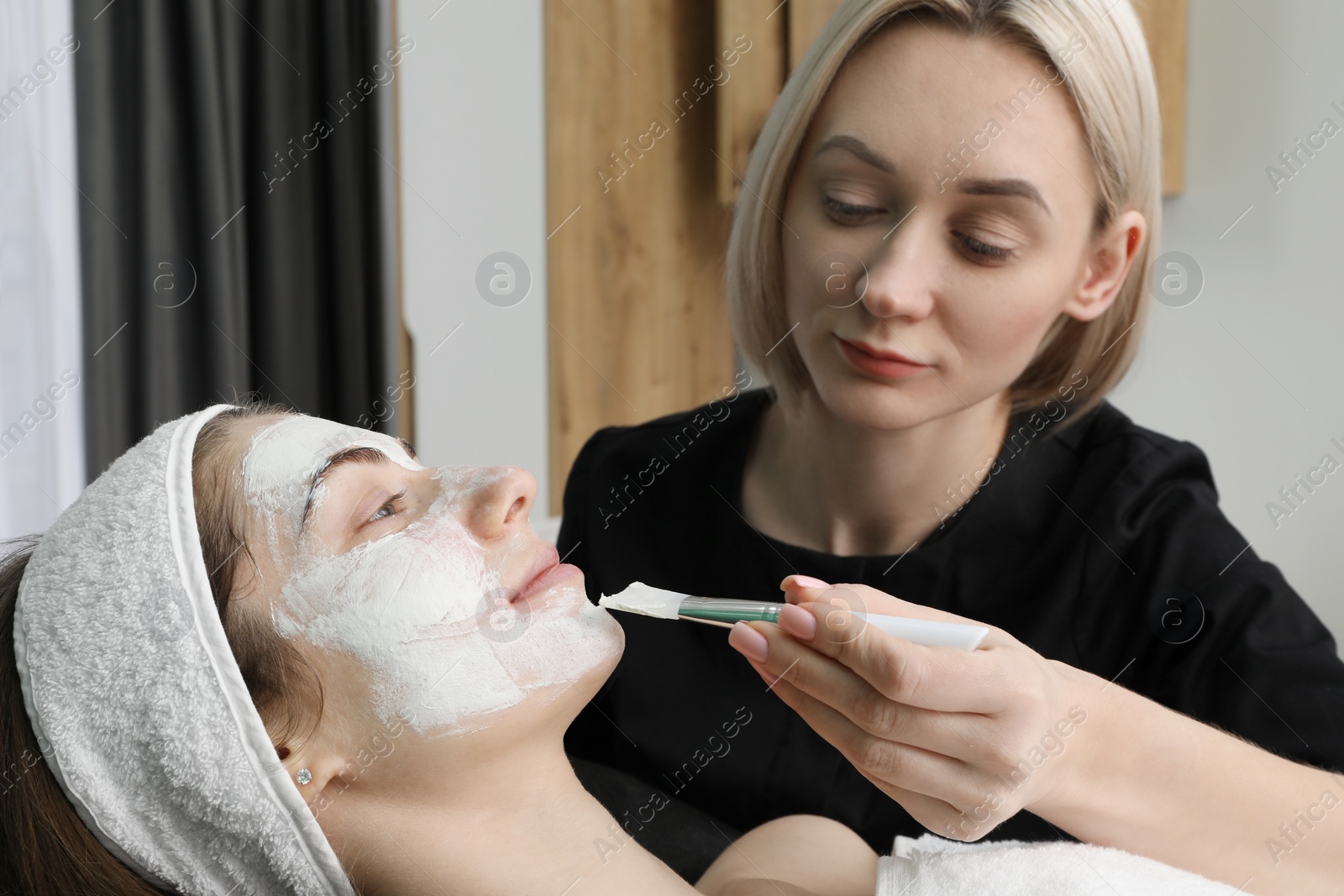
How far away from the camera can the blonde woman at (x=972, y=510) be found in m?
0.78

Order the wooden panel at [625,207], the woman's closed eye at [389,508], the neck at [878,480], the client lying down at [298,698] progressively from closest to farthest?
the client lying down at [298,698], the woman's closed eye at [389,508], the neck at [878,480], the wooden panel at [625,207]

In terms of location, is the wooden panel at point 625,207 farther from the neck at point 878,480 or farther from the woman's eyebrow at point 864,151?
the woman's eyebrow at point 864,151

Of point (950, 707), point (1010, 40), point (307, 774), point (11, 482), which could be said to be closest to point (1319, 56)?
point (1010, 40)

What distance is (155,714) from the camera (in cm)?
75

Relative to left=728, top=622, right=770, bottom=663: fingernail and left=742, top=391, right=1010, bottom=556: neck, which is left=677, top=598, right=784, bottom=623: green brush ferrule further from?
left=742, top=391, right=1010, bottom=556: neck

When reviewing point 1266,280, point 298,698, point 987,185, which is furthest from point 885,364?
point 1266,280

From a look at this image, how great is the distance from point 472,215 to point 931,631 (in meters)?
2.07

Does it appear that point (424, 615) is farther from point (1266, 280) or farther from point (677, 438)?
point (1266, 280)

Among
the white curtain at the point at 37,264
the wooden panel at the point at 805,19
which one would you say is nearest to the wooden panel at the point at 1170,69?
the wooden panel at the point at 805,19

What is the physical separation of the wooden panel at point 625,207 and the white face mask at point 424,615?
73.6 inches

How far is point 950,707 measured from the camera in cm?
67

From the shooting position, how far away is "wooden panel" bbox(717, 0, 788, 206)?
95.7 inches

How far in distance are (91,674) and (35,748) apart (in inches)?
3.2

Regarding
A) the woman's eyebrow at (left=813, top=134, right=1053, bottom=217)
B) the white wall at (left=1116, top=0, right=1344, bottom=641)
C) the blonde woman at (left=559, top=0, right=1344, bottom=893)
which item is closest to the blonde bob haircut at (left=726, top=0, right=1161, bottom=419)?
the blonde woman at (left=559, top=0, right=1344, bottom=893)
